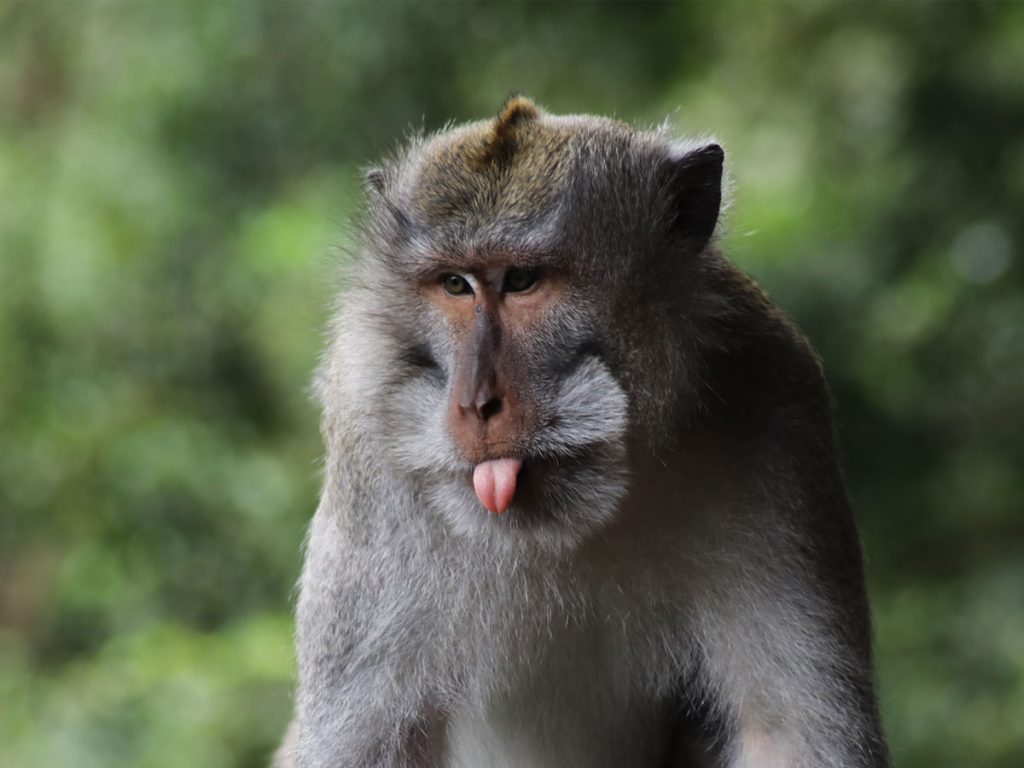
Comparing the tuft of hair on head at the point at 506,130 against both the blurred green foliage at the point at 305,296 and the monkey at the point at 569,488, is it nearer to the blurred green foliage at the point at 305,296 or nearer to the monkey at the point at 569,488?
the monkey at the point at 569,488

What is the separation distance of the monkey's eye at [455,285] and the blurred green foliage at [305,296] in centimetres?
237

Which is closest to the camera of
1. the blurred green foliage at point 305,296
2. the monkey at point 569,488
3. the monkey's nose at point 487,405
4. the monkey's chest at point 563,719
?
the monkey's nose at point 487,405

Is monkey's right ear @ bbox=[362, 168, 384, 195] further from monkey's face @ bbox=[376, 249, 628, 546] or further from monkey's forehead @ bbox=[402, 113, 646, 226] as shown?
monkey's face @ bbox=[376, 249, 628, 546]

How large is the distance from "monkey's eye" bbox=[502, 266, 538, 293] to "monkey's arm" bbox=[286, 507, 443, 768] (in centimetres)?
82

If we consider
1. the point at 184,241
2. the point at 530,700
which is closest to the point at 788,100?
the point at 184,241

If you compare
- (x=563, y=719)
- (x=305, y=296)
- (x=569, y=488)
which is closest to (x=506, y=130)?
(x=569, y=488)

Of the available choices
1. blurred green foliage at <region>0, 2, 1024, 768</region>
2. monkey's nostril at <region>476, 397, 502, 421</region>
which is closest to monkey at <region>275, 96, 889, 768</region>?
monkey's nostril at <region>476, 397, 502, 421</region>

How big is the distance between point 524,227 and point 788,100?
4272 mm

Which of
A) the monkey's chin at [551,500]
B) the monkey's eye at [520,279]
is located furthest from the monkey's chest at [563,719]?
the monkey's eye at [520,279]

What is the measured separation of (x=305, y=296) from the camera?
726 centimetres

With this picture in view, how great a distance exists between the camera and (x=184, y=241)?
8.02 metres

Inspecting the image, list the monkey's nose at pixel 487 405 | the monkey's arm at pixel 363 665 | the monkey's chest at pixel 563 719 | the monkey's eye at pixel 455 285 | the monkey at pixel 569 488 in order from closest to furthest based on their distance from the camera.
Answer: the monkey's nose at pixel 487 405
the monkey at pixel 569 488
the monkey's eye at pixel 455 285
the monkey's arm at pixel 363 665
the monkey's chest at pixel 563 719

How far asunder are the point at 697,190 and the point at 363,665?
4.82 feet

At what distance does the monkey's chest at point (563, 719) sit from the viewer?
161 inches
